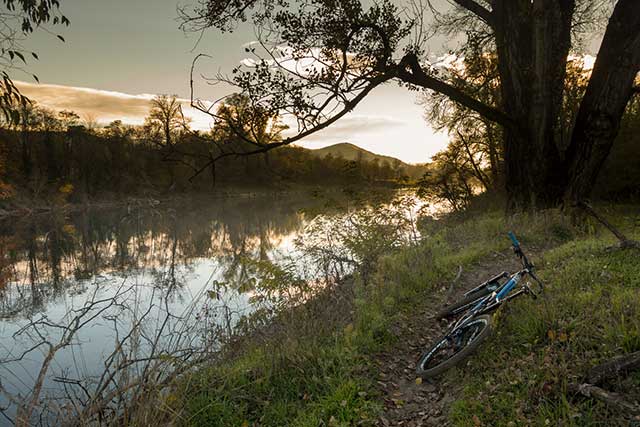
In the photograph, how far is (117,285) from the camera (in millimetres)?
13109

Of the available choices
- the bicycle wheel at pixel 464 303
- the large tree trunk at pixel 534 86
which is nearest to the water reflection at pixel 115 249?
the bicycle wheel at pixel 464 303

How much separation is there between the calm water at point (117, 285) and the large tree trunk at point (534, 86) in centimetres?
571

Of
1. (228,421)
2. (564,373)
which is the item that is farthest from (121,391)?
(564,373)

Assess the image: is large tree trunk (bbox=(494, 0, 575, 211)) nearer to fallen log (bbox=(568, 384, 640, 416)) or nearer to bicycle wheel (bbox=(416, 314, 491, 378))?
bicycle wheel (bbox=(416, 314, 491, 378))

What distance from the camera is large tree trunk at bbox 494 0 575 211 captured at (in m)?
10.8

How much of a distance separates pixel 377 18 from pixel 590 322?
25.3 feet

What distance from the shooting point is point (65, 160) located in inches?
1909

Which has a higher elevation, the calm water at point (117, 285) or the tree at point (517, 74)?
the tree at point (517, 74)

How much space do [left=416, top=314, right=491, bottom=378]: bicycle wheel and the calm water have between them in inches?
110

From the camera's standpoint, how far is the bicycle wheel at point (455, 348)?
465cm

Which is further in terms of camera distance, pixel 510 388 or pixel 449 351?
pixel 449 351

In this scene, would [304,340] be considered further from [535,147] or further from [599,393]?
[535,147]

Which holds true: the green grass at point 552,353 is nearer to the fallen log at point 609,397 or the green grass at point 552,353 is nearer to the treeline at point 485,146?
the fallen log at point 609,397

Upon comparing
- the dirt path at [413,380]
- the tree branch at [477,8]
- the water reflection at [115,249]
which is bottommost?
the water reflection at [115,249]
